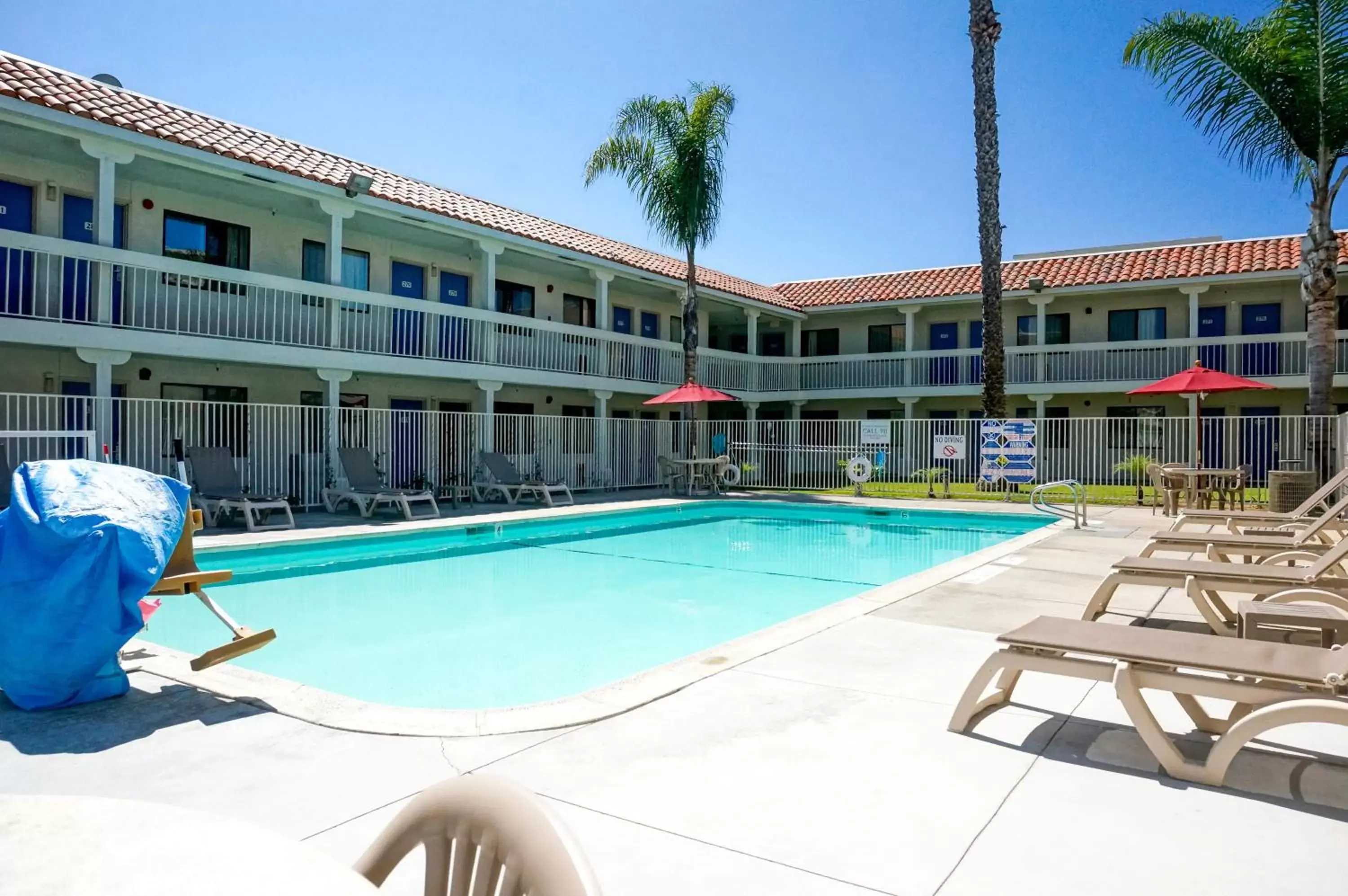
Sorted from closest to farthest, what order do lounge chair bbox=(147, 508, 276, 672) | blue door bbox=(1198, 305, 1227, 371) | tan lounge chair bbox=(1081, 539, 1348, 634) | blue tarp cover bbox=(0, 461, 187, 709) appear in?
blue tarp cover bbox=(0, 461, 187, 709), lounge chair bbox=(147, 508, 276, 672), tan lounge chair bbox=(1081, 539, 1348, 634), blue door bbox=(1198, 305, 1227, 371)

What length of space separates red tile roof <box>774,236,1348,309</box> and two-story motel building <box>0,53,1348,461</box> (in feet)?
0.40

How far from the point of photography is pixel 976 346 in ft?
95.1

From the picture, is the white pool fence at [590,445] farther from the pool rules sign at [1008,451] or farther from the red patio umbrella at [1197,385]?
the red patio umbrella at [1197,385]

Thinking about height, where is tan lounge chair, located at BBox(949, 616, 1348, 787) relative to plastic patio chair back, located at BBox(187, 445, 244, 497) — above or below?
below

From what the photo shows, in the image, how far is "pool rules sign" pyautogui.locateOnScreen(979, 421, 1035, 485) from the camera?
18.2m

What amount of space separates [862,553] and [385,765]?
1003 cm

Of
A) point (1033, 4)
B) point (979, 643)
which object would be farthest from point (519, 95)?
point (979, 643)

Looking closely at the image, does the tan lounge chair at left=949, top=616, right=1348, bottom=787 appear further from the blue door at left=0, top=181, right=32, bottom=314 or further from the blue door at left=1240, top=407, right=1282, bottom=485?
the blue door at left=1240, top=407, right=1282, bottom=485

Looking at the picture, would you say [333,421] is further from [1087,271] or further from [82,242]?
[1087,271]

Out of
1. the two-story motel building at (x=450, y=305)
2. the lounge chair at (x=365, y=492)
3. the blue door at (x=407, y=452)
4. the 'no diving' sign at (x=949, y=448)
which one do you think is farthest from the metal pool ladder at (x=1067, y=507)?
the blue door at (x=407, y=452)

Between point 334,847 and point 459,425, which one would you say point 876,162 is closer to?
point 459,425

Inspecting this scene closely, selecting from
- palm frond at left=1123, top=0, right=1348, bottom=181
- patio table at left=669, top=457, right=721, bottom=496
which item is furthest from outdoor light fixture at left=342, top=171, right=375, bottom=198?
palm frond at left=1123, top=0, right=1348, bottom=181

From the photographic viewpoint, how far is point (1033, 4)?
1942 cm

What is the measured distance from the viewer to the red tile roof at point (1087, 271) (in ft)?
80.1
